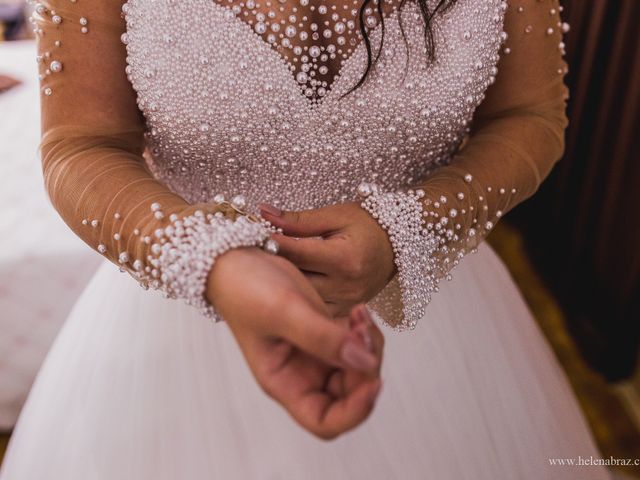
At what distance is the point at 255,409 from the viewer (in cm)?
76

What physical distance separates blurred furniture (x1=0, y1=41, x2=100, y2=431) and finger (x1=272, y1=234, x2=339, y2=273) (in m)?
1.08

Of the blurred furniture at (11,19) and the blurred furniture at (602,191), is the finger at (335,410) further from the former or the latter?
the blurred furniture at (11,19)

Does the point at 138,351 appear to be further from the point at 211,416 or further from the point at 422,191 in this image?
the point at 422,191

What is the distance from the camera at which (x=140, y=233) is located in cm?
60

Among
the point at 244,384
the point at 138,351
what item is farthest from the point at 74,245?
the point at 244,384

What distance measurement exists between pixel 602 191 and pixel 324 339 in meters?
1.68

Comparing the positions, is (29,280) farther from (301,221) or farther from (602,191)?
(602,191)

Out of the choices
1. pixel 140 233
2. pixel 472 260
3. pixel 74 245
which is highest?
pixel 140 233

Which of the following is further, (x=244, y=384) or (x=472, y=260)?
(x=472, y=260)

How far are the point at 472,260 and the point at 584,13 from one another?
4.32 ft

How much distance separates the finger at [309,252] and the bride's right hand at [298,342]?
0.04 m

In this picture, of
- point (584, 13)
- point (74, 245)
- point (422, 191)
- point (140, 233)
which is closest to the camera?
point (140, 233)

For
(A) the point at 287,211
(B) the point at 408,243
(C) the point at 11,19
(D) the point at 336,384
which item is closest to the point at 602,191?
(B) the point at 408,243

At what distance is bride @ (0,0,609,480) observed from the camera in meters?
0.63
